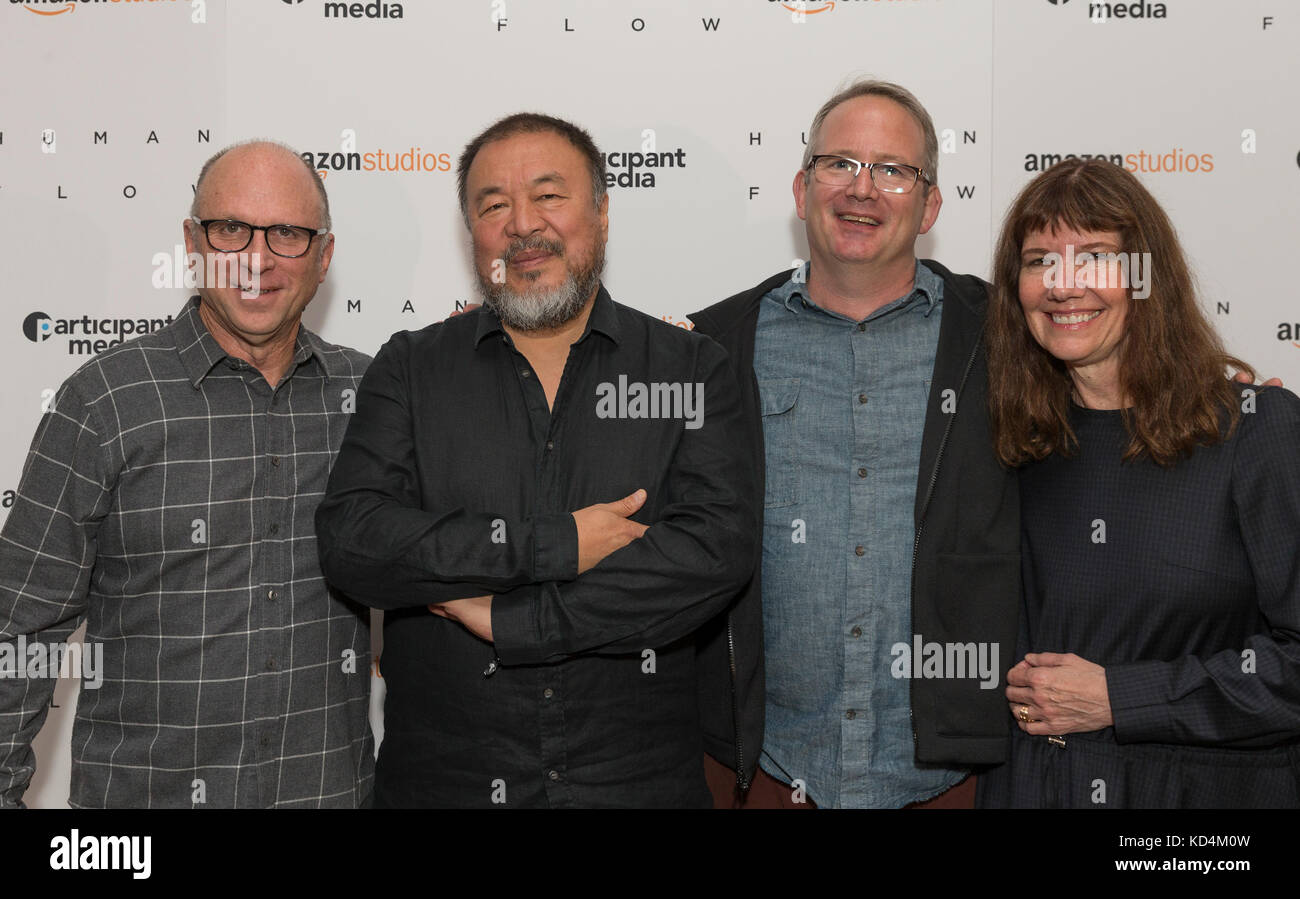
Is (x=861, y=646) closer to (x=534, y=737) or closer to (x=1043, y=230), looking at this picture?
(x=534, y=737)

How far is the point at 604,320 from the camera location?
236 cm

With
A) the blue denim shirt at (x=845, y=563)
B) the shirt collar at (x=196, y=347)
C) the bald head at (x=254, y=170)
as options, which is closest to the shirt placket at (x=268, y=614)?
the shirt collar at (x=196, y=347)

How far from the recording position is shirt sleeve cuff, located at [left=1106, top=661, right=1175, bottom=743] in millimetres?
2113

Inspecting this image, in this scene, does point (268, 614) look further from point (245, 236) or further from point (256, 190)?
point (256, 190)

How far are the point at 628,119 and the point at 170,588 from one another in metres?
2.12

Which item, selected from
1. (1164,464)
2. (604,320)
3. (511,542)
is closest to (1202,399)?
(1164,464)

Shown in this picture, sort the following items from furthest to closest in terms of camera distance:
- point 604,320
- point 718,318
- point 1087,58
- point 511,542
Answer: point 1087,58, point 718,318, point 604,320, point 511,542

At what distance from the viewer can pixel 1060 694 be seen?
219 cm

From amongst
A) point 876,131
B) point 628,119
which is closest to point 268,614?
point 876,131

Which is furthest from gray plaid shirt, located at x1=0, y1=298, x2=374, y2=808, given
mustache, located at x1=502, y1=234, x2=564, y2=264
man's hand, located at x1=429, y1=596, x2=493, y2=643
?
mustache, located at x1=502, y1=234, x2=564, y2=264

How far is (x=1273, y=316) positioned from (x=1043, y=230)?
1.65 meters

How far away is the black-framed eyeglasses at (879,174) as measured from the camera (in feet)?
8.33

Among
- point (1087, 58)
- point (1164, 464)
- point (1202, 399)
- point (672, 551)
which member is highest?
point (1087, 58)

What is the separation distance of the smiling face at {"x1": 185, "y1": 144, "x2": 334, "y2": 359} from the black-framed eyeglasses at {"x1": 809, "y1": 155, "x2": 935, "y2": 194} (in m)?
1.31
